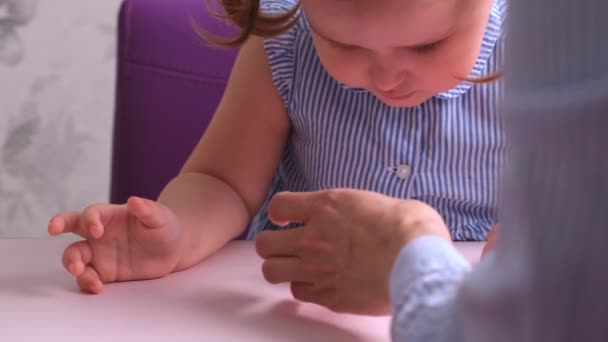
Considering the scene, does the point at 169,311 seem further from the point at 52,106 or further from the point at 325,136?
the point at 52,106

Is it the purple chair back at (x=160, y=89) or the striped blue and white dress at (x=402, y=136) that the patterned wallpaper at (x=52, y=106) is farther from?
the striped blue and white dress at (x=402, y=136)

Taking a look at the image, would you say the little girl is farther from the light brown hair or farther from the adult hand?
the adult hand

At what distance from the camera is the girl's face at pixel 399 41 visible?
0.58 m

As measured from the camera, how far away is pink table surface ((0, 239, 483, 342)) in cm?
47

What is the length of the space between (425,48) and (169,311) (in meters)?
0.28

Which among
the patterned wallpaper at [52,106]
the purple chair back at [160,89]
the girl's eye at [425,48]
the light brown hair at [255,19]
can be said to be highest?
the girl's eye at [425,48]

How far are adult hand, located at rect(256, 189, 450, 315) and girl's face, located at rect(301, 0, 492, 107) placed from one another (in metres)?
0.12

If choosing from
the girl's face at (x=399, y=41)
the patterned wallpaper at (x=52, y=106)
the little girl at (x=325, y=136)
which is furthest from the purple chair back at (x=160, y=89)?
the patterned wallpaper at (x=52, y=106)

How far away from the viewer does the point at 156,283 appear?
23.5 inches

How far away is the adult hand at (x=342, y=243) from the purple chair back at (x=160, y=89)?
0.47 metres

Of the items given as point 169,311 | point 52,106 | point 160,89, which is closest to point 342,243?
point 169,311

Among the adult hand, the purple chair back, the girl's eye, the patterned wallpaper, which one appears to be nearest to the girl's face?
the girl's eye

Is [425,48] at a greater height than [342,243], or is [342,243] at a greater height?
[425,48]

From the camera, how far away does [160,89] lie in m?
1.04
